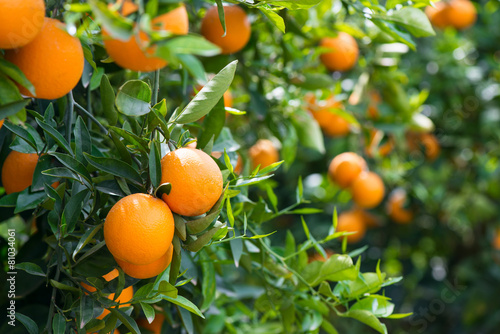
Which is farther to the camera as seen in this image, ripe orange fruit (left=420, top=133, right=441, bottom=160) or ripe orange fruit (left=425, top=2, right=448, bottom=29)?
ripe orange fruit (left=425, top=2, right=448, bottom=29)

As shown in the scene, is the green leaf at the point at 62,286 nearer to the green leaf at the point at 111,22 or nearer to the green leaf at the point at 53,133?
the green leaf at the point at 53,133

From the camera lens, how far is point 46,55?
0.52m

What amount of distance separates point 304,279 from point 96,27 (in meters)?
0.49

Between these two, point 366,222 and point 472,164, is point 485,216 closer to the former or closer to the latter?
point 472,164

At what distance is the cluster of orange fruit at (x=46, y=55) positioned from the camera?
1.63ft

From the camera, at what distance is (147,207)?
518 millimetres

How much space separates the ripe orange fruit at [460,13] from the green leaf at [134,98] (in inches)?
61.4

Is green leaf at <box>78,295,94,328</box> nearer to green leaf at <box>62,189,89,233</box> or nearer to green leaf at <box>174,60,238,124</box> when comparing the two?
green leaf at <box>62,189,89,233</box>

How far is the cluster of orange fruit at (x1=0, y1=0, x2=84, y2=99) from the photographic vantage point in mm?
496

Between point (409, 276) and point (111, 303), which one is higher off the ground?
point (111, 303)

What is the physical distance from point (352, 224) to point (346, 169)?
323 mm

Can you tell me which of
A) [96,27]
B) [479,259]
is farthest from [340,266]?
[479,259]

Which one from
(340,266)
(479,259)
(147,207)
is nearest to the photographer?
(147,207)

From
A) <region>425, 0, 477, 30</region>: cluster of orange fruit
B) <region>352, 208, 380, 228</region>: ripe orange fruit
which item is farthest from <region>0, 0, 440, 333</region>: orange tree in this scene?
<region>425, 0, 477, 30</region>: cluster of orange fruit
